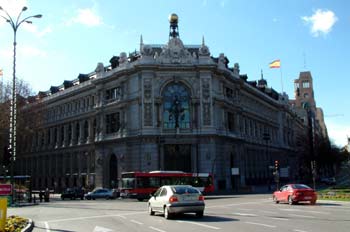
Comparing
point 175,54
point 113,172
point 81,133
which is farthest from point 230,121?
point 81,133

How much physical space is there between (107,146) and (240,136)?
2076cm

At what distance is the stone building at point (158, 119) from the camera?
→ 61.2 meters

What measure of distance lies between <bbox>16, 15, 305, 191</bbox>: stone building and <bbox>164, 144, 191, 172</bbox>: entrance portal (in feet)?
0.44

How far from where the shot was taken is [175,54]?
208ft

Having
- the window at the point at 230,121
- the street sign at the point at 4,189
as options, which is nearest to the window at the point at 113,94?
the window at the point at 230,121

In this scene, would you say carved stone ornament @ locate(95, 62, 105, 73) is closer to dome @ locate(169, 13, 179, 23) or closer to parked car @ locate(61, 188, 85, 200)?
dome @ locate(169, 13, 179, 23)

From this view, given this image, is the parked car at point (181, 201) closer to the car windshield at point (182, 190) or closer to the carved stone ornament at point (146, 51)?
the car windshield at point (182, 190)

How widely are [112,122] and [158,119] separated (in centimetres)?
911

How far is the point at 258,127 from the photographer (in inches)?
3423

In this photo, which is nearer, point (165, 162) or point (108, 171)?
point (165, 162)

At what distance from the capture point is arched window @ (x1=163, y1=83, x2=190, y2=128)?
62250mm

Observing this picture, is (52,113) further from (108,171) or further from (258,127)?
(258,127)

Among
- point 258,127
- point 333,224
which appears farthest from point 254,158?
point 333,224

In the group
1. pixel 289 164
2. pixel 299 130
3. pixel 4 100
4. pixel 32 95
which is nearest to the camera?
pixel 4 100
